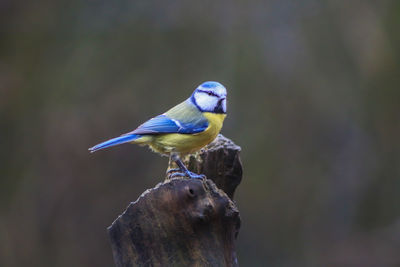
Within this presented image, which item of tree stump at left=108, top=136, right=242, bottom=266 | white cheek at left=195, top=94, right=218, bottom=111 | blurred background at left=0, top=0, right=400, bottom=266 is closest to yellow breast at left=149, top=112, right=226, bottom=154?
white cheek at left=195, top=94, right=218, bottom=111

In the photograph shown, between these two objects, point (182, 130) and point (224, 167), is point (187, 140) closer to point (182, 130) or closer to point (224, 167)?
point (182, 130)

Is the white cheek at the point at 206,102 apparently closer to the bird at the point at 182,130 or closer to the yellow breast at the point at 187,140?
the bird at the point at 182,130

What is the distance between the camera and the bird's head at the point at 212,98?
3.76 m

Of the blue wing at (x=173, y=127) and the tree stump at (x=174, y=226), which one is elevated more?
the blue wing at (x=173, y=127)

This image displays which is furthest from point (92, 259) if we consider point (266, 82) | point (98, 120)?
point (266, 82)

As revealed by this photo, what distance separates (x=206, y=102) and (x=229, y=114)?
8.63ft

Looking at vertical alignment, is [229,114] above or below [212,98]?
above

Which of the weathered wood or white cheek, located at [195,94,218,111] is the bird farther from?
the weathered wood

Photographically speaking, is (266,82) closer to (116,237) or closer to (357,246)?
(357,246)

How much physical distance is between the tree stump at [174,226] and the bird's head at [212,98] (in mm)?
1165

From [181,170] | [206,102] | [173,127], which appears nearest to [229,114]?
[206,102]

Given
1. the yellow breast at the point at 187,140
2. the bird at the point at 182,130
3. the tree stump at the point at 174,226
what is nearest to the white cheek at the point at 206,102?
the bird at the point at 182,130

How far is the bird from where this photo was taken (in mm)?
3539

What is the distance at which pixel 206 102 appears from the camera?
382cm
